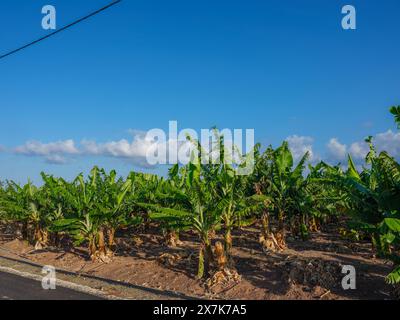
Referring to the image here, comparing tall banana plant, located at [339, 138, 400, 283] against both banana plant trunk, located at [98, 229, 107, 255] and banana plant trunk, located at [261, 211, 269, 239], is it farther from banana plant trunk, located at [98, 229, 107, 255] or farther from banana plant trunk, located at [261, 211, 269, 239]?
banana plant trunk, located at [98, 229, 107, 255]

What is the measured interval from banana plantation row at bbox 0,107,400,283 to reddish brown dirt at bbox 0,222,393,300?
50 cm

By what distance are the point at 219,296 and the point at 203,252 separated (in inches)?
58.3

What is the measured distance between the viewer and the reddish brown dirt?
335 inches

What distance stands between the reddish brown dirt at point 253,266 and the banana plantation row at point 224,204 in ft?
1.63

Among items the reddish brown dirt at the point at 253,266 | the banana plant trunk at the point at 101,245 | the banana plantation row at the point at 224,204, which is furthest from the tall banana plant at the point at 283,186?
the banana plant trunk at the point at 101,245

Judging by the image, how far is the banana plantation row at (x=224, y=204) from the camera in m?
8.23

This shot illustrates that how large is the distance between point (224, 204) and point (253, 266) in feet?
6.11

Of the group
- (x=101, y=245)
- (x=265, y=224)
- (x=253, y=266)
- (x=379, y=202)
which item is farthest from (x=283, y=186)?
(x=101, y=245)

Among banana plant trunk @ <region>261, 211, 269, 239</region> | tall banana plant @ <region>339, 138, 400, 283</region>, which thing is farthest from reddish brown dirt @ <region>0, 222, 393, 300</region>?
tall banana plant @ <region>339, 138, 400, 283</region>

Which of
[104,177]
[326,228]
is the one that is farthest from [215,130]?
[326,228]

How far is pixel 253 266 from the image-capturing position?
1045 centimetres

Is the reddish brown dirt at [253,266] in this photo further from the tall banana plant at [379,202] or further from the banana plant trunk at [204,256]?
the tall banana plant at [379,202]
